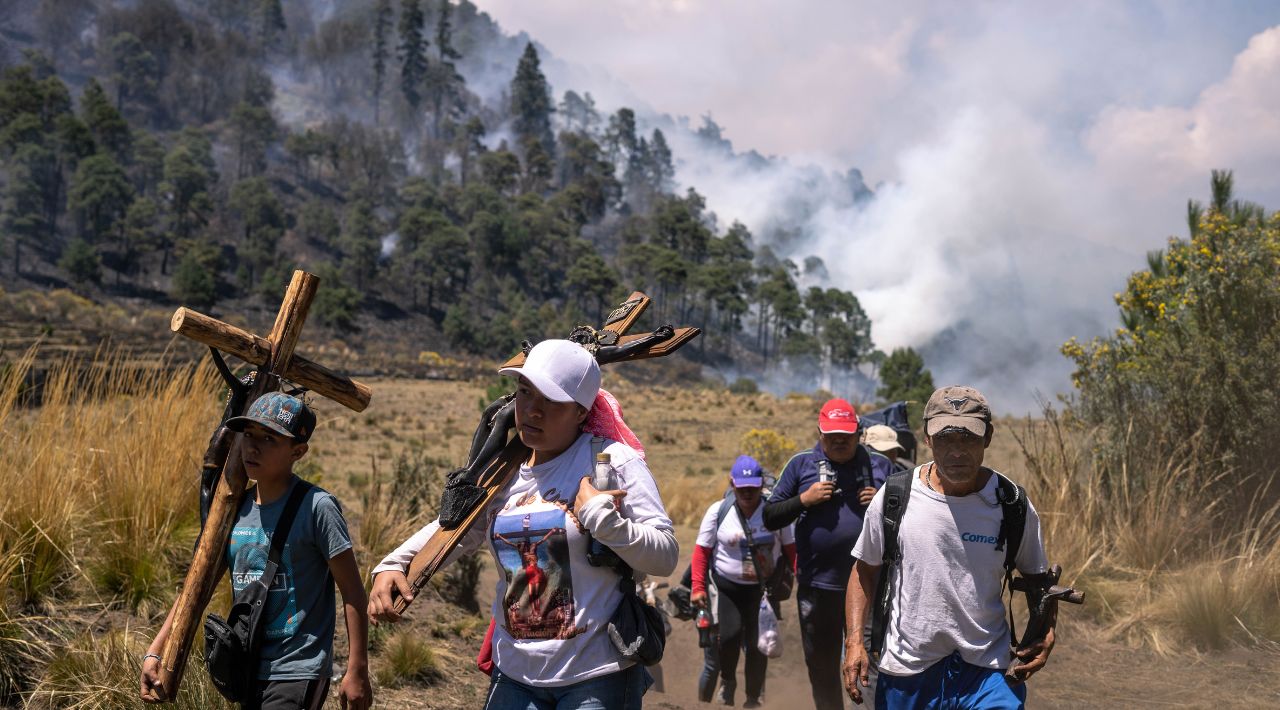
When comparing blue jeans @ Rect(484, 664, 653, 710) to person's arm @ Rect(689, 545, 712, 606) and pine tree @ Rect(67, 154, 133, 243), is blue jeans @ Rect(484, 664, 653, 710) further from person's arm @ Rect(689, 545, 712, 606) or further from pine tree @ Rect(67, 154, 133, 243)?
pine tree @ Rect(67, 154, 133, 243)

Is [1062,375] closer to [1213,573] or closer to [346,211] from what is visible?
[346,211]

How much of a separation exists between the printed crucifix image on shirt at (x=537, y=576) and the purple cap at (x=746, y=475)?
134 inches

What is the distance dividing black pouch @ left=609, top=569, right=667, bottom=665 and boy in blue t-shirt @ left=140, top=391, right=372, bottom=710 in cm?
79

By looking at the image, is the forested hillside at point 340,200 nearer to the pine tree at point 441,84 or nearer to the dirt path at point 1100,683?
the pine tree at point 441,84

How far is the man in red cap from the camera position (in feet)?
16.5

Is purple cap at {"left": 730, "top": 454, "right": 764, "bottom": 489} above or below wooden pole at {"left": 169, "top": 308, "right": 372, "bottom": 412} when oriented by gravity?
above

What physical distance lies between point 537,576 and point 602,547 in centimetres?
20

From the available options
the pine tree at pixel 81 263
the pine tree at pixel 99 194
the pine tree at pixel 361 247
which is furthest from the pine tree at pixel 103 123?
the pine tree at pixel 361 247

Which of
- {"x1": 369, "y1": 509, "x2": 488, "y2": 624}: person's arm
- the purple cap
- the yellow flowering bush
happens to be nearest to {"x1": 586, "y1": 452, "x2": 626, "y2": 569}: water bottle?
{"x1": 369, "y1": 509, "x2": 488, "y2": 624}: person's arm

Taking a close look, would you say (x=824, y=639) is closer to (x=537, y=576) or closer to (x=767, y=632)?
(x=767, y=632)

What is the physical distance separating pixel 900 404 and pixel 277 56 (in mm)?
157864

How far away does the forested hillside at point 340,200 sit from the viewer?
6241cm

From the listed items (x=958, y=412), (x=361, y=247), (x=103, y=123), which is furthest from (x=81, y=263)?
(x=958, y=412)

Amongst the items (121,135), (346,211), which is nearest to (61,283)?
(121,135)
